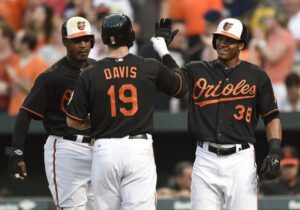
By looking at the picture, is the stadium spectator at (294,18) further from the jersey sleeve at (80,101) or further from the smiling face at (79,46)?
the jersey sleeve at (80,101)

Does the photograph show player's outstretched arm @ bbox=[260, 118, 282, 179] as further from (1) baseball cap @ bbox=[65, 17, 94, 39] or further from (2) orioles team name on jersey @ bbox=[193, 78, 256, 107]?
(1) baseball cap @ bbox=[65, 17, 94, 39]

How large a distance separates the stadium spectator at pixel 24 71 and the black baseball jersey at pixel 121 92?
14.9 ft

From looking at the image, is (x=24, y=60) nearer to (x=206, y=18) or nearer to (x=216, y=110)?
(x=206, y=18)

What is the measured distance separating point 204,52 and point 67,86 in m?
4.31

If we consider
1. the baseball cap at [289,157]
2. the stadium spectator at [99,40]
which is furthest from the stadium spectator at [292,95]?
the stadium spectator at [99,40]

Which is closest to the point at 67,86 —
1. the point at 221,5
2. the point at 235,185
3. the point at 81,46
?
the point at 81,46

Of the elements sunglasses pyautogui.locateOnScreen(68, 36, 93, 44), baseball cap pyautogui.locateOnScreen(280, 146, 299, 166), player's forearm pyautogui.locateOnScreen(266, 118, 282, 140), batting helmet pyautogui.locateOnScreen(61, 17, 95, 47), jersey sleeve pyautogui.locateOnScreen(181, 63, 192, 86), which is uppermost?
batting helmet pyautogui.locateOnScreen(61, 17, 95, 47)

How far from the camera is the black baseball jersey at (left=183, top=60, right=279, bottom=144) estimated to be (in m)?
7.77

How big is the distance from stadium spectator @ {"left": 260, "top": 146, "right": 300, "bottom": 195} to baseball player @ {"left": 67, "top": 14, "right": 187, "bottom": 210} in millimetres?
3879

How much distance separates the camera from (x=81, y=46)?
26.4ft

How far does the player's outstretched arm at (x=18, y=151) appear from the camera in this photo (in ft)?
26.0

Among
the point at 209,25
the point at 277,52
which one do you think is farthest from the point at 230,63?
the point at 209,25

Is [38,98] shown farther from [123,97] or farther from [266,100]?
[266,100]

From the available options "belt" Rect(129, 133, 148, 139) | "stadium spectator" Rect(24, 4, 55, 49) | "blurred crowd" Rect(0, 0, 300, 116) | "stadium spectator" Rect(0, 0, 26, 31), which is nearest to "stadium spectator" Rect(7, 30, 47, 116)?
"blurred crowd" Rect(0, 0, 300, 116)
